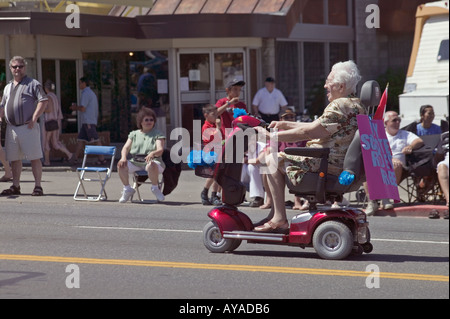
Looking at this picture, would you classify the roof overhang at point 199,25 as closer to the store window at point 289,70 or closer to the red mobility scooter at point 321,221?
the store window at point 289,70

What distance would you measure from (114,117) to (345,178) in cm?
1547

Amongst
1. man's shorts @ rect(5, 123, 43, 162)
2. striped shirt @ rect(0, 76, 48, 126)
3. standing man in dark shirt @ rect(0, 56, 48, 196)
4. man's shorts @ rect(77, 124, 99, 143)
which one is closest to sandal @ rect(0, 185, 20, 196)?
standing man in dark shirt @ rect(0, 56, 48, 196)

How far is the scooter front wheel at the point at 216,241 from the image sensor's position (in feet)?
30.3

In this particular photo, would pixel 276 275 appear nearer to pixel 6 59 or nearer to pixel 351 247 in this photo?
pixel 351 247

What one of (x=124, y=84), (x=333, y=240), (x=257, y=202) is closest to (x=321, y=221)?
(x=333, y=240)

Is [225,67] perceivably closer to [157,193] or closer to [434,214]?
[157,193]

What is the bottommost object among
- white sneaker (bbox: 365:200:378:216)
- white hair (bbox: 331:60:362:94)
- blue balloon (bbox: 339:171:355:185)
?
white sneaker (bbox: 365:200:378:216)

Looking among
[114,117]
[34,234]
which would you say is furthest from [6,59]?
[34,234]

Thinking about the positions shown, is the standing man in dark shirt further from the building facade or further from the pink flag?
the pink flag

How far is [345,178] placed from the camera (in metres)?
8.45

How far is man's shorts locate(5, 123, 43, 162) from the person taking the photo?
14.7m

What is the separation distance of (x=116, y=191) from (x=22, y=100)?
2488 millimetres

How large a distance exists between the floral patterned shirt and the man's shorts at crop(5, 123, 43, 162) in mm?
6914

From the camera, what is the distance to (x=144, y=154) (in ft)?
46.7
